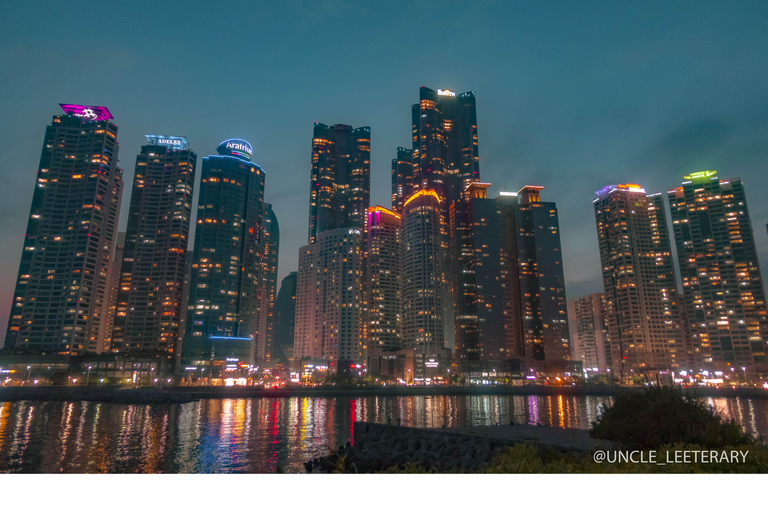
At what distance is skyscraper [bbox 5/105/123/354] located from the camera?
161250 millimetres

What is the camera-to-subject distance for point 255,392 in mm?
121688

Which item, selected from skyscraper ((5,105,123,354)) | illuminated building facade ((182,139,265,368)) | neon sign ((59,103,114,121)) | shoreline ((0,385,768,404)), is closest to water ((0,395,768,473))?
shoreline ((0,385,768,404))

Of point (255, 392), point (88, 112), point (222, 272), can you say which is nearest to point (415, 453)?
point (255, 392)

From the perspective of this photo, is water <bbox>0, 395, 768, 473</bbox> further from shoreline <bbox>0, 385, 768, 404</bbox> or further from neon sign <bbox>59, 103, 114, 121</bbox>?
neon sign <bbox>59, 103, 114, 121</bbox>

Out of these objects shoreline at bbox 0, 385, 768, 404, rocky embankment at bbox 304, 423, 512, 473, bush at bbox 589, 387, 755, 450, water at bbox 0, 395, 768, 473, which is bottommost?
shoreline at bbox 0, 385, 768, 404

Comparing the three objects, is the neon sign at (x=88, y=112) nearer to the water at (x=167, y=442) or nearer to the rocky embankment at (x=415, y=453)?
the water at (x=167, y=442)

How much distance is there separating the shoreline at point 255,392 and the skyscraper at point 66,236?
5504cm

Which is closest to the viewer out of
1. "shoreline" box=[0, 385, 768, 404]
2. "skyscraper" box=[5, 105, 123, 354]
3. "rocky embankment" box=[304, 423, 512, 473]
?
"rocky embankment" box=[304, 423, 512, 473]

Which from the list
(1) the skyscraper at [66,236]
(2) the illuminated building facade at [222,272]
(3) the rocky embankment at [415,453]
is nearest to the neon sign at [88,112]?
(1) the skyscraper at [66,236]

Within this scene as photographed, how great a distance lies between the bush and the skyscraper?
616 ft

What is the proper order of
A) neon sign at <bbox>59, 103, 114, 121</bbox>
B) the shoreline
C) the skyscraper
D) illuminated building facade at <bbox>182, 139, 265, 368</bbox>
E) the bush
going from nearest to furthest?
the bush
the shoreline
the skyscraper
illuminated building facade at <bbox>182, 139, 265, 368</bbox>
neon sign at <bbox>59, 103, 114, 121</bbox>

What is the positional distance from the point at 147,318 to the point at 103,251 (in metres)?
35.0

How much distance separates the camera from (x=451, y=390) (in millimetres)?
151375

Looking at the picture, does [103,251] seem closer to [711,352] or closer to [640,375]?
[640,375]
